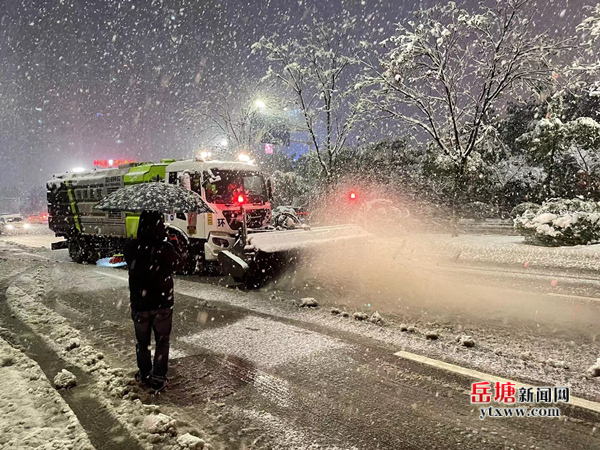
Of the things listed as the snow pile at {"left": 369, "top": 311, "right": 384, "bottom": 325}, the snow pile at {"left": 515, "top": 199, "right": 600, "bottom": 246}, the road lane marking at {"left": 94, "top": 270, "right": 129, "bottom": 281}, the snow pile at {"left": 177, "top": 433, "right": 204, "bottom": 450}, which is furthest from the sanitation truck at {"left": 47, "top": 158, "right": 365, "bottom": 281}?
the snow pile at {"left": 515, "top": 199, "right": 600, "bottom": 246}

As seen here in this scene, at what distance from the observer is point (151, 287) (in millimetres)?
3990

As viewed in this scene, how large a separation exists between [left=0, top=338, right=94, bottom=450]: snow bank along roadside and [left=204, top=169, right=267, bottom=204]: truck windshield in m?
5.86

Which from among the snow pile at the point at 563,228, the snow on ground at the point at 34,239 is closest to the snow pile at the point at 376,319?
the snow pile at the point at 563,228

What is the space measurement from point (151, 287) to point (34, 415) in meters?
1.42

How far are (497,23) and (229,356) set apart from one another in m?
17.1

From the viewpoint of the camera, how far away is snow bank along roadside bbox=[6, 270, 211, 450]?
10.5 feet

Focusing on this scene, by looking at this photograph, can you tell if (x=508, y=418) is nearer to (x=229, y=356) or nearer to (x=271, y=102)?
(x=229, y=356)

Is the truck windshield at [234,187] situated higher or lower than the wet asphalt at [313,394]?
higher

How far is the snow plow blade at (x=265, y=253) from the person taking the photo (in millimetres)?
8617

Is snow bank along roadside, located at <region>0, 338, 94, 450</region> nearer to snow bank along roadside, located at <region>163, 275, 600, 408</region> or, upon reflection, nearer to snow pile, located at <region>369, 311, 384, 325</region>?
snow bank along roadside, located at <region>163, 275, 600, 408</region>

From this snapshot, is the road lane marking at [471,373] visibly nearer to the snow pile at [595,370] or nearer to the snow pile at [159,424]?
the snow pile at [595,370]

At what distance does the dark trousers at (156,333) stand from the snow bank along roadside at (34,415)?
759mm

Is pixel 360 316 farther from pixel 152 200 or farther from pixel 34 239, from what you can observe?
pixel 34 239

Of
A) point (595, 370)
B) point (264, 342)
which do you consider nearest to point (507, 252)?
point (595, 370)
